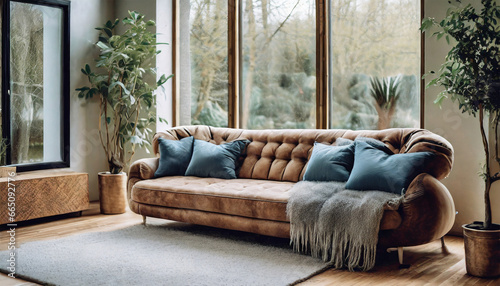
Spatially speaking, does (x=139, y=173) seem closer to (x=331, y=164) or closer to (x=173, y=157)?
(x=173, y=157)

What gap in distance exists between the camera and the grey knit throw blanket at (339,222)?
10.7 ft

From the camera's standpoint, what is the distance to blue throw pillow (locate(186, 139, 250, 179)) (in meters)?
4.52

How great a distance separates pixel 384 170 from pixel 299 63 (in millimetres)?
1934

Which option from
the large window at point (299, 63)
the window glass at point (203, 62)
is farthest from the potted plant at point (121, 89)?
the large window at point (299, 63)

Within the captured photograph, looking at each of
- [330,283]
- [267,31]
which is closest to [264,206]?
[330,283]

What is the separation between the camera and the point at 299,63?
5.13m

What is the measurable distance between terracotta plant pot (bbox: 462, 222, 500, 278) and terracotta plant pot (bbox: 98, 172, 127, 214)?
3399mm

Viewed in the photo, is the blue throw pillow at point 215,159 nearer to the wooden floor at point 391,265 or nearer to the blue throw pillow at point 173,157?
the blue throw pillow at point 173,157

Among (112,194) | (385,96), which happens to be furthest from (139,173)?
(385,96)

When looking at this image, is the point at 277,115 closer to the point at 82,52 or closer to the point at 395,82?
the point at 395,82

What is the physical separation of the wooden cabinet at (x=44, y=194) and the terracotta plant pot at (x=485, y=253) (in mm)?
3587

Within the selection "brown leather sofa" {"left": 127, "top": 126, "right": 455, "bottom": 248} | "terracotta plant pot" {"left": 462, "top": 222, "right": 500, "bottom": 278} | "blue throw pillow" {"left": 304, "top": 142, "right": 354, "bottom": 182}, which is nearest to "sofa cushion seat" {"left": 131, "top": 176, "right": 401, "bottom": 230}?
"brown leather sofa" {"left": 127, "top": 126, "right": 455, "bottom": 248}

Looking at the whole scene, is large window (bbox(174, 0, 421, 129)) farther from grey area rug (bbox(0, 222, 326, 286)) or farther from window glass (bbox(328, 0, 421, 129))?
grey area rug (bbox(0, 222, 326, 286))

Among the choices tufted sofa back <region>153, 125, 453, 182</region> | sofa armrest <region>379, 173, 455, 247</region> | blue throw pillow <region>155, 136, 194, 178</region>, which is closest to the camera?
sofa armrest <region>379, 173, 455, 247</region>
